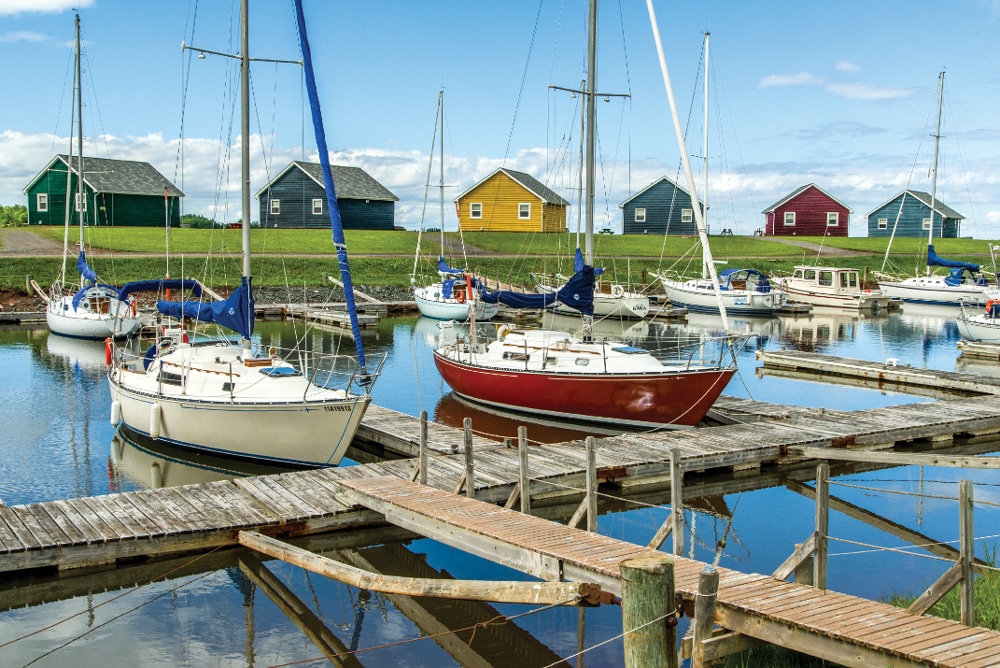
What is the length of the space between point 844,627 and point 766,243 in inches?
2835

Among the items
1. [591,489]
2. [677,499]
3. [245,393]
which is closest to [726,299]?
[245,393]

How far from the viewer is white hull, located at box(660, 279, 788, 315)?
4872 cm

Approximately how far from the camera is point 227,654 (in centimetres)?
1010

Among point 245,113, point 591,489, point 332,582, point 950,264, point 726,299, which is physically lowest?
point 332,582

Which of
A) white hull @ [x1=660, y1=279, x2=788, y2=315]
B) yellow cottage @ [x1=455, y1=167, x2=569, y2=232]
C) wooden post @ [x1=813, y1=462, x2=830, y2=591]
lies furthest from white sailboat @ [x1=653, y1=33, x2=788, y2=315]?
wooden post @ [x1=813, y1=462, x2=830, y2=591]

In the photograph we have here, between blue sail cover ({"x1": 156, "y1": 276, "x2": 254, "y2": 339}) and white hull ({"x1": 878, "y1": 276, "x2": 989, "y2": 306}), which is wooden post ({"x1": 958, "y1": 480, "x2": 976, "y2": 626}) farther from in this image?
white hull ({"x1": 878, "y1": 276, "x2": 989, "y2": 306})

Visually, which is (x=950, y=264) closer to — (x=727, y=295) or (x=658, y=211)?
(x=727, y=295)

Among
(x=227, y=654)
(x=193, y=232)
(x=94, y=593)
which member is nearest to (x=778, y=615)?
(x=227, y=654)

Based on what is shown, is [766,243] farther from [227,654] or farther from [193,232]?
[227,654]

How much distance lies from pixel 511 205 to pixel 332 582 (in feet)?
200

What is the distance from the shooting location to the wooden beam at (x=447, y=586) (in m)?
8.69

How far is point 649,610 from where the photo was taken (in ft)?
22.9

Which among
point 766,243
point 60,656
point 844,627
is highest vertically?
point 766,243

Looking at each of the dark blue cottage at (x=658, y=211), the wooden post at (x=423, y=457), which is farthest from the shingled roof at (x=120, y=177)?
the wooden post at (x=423, y=457)
